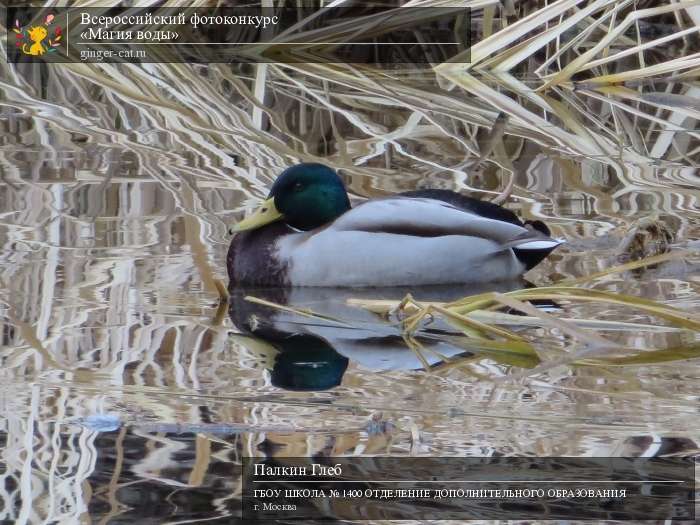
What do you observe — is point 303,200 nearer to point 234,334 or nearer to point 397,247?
point 397,247

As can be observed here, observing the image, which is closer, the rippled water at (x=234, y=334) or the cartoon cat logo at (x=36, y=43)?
the rippled water at (x=234, y=334)

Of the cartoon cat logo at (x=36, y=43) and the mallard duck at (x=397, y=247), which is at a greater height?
the cartoon cat logo at (x=36, y=43)

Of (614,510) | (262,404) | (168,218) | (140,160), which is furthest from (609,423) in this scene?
(140,160)

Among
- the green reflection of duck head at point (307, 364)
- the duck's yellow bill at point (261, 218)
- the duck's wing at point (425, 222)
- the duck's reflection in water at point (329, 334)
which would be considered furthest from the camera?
the duck's yellow bill at point (261, 218)

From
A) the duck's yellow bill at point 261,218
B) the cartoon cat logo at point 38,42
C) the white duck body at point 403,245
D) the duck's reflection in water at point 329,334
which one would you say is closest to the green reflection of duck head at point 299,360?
the duck's reflection in water at point 329,334

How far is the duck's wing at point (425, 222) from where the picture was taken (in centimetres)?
564

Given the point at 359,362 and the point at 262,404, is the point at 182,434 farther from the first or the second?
the point at 359,362

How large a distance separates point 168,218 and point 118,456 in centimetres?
303

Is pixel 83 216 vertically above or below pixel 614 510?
above

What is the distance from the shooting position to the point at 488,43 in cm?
1039

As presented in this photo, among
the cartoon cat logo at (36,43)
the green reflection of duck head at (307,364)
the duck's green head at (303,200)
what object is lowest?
the green reflection of duck head at (307,364)

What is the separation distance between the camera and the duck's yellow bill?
584cm

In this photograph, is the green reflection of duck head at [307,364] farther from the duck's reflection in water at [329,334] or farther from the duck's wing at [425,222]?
the duck's wing at [425,222]

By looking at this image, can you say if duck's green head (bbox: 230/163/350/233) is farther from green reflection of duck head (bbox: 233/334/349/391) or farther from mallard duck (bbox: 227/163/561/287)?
green reflection of duck head (bbox: 233/334/349/391)
